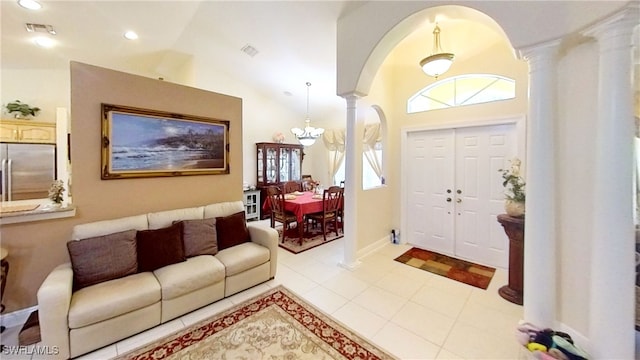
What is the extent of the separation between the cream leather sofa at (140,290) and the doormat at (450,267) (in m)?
2.12

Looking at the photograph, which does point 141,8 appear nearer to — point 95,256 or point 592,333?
point 95,256

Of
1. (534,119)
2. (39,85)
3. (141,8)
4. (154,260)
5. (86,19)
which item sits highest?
(141,8)

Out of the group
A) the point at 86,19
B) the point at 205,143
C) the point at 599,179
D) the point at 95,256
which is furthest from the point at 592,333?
the point at 86,19

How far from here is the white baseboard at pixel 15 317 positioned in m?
2.23

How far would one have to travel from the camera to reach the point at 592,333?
169cm

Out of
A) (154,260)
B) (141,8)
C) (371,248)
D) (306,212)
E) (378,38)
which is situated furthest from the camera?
(306,212)

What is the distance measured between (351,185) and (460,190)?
5.67 ft

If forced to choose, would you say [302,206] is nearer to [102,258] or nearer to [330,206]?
[330,206]

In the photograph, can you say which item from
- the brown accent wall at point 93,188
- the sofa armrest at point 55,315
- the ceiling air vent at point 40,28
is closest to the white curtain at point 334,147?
the brown accent wall at point 93,188

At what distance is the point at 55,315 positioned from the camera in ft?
5.86

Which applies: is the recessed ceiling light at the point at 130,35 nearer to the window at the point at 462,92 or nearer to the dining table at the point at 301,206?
the dining table at the point at 301,206

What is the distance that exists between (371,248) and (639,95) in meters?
3.19

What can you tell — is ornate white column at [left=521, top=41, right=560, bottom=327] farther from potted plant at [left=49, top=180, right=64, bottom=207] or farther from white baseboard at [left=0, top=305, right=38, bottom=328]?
white baseboard at [left=0, top=305, right=38, bottom=328]

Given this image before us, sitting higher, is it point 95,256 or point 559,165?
point 559,165
